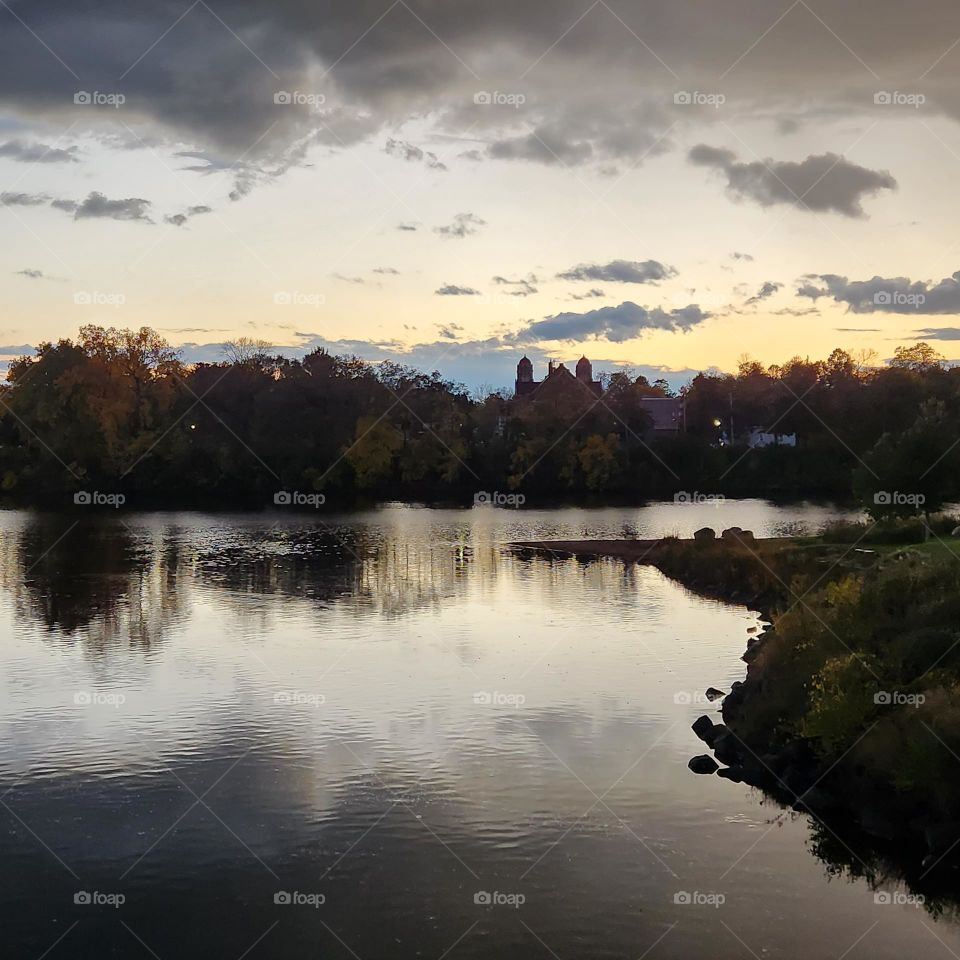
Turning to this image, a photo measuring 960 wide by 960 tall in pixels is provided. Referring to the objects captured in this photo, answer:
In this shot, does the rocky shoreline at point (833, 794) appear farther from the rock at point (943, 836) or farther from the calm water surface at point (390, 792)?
the calm water surface at point (390, 792)

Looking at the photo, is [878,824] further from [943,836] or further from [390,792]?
[390,792]

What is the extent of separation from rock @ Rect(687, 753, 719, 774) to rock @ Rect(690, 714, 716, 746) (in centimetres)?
177

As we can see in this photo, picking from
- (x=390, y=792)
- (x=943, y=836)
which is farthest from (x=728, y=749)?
(x=390, y=792)

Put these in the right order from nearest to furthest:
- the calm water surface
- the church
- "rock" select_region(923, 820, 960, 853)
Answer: the calm water surface
"rock" select_region(923, 820, 960, 853)
the church

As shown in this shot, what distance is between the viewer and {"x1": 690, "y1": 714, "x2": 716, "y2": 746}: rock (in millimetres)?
27672

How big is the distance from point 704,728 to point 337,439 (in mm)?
102414

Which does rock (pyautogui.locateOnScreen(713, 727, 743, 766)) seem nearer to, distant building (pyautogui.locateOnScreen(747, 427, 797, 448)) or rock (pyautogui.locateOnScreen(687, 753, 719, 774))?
rock (pyautogui.locateOnScreen(687, 753, 719, 774))

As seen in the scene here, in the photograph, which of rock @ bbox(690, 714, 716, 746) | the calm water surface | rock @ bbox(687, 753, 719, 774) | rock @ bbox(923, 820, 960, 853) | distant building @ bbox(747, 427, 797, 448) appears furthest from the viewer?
distant building @ bbox(747, 427, 797, 448)

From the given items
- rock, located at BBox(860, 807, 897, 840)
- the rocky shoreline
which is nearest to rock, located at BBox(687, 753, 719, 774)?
the rocky shoreline

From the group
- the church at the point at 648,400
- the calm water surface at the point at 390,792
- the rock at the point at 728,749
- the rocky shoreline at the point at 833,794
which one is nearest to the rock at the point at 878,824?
the rocky shoreline at the point at 833,794

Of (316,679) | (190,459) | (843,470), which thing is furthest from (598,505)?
(316,679)

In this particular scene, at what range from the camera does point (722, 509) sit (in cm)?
9725

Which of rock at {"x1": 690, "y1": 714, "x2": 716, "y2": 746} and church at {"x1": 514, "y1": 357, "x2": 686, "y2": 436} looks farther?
church at {"x1": 514, "y1": 357, "x2": 686, "y2": 436}

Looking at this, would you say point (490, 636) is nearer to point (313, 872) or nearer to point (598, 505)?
point (313, 872)
